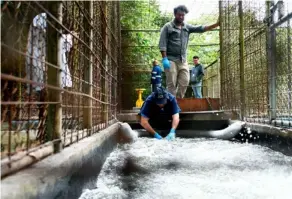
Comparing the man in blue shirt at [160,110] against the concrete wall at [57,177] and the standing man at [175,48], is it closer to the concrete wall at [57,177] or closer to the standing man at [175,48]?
the standing man at [175,48]

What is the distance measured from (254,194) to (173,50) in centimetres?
519

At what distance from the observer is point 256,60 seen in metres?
5.45

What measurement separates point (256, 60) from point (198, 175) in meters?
2.86

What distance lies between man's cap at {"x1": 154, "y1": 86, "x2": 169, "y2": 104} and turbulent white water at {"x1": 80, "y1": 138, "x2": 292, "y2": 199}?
1.22m

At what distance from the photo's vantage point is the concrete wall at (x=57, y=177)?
4.13 feet

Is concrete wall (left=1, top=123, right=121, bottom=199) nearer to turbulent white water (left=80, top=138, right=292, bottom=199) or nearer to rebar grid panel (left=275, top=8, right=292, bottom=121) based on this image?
turbulent white water (left=80, top=138, right=292, bottom=199)

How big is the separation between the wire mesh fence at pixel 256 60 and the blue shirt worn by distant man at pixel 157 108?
1.14 metres

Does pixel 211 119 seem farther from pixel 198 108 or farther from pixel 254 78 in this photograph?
pixel 254 78

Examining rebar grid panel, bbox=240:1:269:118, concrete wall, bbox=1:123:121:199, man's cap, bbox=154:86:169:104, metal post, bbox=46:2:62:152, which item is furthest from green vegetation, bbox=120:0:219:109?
metal post, bbox=46:2:62:152

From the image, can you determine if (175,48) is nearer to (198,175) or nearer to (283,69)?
(283,69)

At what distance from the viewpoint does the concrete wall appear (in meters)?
1.26

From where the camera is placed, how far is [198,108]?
7855 millimetres

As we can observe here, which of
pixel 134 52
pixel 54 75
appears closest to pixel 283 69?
pixel 54 75

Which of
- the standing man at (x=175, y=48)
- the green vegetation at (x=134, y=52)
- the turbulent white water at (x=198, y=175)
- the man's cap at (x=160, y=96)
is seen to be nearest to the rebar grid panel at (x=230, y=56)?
the standing man at (x=175, y=48)
